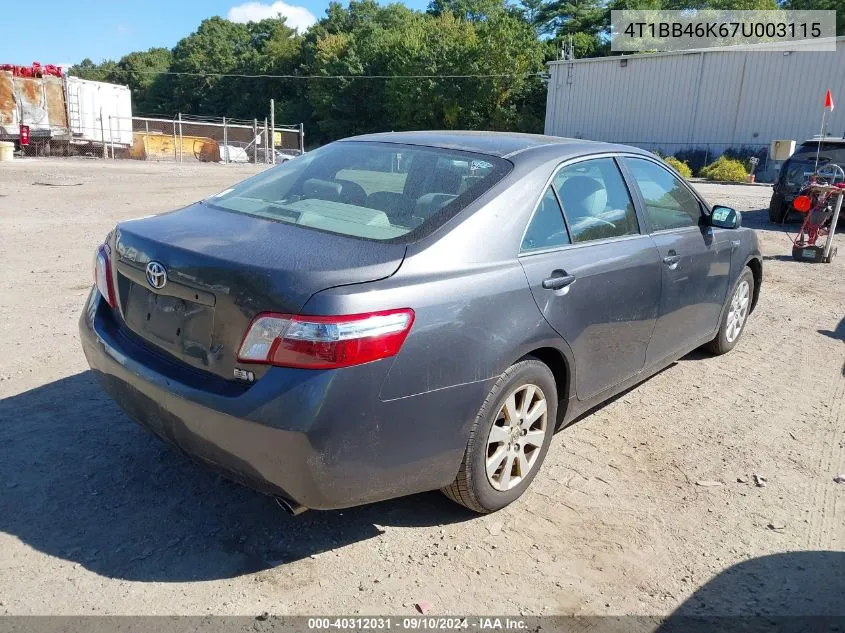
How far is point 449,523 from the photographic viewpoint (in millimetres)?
3059

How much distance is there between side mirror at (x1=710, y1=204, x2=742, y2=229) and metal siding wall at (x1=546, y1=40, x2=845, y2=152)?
3117 centimetres

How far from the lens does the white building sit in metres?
31.0

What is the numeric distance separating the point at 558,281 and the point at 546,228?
279 mm

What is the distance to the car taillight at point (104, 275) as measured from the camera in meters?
3.10

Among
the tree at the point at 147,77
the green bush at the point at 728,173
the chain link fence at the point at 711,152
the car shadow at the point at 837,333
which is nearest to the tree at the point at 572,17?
the chain link fence at the point at 711,152

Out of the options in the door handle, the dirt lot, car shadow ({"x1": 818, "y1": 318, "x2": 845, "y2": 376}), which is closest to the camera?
the dirt lot

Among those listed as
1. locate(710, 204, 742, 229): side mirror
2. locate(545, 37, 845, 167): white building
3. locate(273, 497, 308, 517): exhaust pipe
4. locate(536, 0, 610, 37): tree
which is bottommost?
locate(273, 497, 308, 517): exhaust pipe

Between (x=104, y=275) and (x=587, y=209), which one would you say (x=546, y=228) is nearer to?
(x=587, y=209)

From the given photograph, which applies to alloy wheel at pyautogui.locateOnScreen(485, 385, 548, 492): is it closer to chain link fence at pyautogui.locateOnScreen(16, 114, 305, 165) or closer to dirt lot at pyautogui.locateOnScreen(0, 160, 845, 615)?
dirt lot at pyautogui.locateOnScreen(0, 160, 845, 615)

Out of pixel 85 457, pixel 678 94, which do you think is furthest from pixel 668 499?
pixel 678 94

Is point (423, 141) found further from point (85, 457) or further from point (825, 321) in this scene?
point (825, 321)

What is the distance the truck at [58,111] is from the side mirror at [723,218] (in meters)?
28.2

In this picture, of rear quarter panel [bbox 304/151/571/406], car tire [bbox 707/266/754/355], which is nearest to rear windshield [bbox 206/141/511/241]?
rear quarter panel [bbox 304/151/571/406]

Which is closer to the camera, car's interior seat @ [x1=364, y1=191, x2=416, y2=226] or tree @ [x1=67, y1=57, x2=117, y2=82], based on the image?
car's interior seat @ [x1=364, y1=191, x2=416, y2=226]
